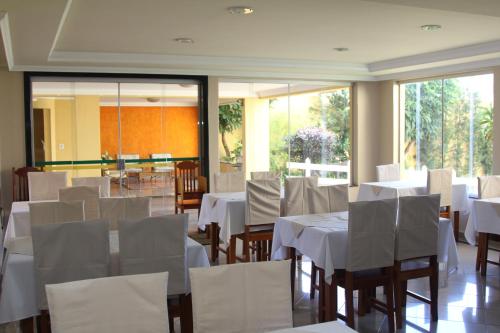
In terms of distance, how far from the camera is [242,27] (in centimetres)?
553

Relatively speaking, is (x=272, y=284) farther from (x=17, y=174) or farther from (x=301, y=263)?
(x=17, y=174)

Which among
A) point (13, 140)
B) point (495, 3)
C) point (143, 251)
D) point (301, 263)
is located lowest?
point (301, 263)

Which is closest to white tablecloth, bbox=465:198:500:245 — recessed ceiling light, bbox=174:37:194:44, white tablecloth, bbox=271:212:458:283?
white tablecloth, bbox=271:212:458:283

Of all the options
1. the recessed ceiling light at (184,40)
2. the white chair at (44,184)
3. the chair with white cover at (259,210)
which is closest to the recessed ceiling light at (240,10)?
the recessed ceiling light at (184,40)

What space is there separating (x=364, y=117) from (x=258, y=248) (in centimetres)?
469

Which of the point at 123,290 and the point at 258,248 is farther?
the point at 258,248

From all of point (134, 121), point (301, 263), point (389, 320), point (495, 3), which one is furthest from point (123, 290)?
point (134, 121)

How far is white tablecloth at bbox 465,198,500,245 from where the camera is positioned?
5.59 meters

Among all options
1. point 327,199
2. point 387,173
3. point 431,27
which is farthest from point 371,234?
point 387,173

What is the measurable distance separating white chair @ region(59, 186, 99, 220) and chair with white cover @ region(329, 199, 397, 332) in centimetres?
257

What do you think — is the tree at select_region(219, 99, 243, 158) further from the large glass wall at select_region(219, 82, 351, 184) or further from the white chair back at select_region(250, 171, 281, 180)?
the white chair back at select_region(250, 171, 281, 180)

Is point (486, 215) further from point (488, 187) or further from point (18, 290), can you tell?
point (18, 290)

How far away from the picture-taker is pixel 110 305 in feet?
Answer: 7.13

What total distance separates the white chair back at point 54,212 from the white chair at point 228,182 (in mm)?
2739
